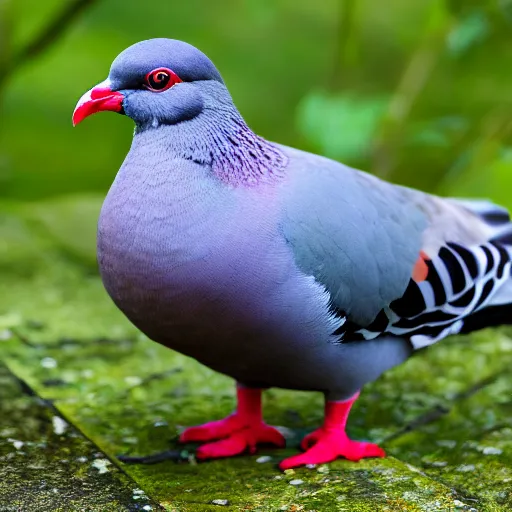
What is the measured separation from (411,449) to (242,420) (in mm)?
627

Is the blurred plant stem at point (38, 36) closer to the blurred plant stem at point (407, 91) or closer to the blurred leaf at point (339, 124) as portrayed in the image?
the blurred leaf at point (339, 124)

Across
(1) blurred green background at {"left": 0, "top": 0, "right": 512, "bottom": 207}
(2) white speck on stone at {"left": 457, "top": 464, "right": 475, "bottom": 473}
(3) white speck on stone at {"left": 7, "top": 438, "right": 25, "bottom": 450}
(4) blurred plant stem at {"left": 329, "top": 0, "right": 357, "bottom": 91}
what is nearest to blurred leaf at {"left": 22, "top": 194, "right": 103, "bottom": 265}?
(1) blurred green background at {"left": 0, "top": 0, "right": 512, "bottom": 207}

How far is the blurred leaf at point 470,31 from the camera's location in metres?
5.69

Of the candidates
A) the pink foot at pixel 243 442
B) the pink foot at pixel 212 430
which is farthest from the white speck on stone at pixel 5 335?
the pink foot at pixel 243 442

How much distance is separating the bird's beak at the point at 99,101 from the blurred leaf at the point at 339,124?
2.56 meters

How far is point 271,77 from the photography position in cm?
822

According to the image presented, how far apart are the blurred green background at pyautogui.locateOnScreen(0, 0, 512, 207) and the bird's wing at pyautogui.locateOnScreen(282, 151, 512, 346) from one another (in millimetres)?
2370

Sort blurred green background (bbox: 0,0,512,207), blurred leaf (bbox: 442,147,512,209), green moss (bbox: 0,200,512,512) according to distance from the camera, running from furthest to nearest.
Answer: blurred green background (bbox: 0,0,512,207) → blurred leaf (bbox: 442,147,512,209) → green moss (bbox: 0,200,512,512)

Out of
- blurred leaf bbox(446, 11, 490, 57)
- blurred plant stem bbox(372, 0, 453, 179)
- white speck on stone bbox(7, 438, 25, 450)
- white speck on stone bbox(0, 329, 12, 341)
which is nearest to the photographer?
white speck on stone bbox(7, 438, 25, 450)

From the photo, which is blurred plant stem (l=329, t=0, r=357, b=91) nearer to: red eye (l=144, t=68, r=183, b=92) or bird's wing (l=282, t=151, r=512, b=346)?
bird's wing (l=282, t=151, r=512, b=346)

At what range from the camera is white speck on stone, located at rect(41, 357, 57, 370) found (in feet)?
13.6

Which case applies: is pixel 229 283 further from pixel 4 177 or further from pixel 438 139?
pixel 4 177

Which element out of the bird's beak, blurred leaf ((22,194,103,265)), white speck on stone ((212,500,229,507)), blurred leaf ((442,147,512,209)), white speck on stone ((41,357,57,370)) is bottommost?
white speck on stone ((212,500,229,507))

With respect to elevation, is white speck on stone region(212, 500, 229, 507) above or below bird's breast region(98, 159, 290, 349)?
below
